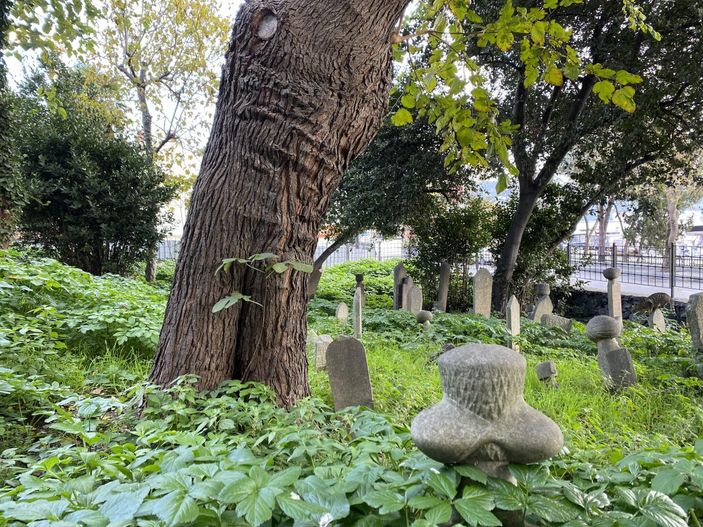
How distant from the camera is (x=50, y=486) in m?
1.26

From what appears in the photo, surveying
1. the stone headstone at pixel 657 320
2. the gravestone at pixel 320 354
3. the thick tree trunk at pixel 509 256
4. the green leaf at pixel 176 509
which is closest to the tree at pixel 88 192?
the gravestone at pixel 320 354

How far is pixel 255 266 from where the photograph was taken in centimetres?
258

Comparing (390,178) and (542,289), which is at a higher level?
(390,178)

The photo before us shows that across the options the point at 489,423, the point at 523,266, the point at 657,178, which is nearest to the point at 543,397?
the point at 489,423

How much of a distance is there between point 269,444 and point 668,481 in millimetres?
1446

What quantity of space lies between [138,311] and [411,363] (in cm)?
280

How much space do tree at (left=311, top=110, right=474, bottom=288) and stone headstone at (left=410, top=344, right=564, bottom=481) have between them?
29.9 ft

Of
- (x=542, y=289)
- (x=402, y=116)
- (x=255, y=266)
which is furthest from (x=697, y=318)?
(x=542, y=289)

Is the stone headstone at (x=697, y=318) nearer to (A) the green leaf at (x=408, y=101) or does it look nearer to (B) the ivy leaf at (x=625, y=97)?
(B) the ivy leaf at (x=625, y=97)

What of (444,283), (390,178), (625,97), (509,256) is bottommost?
(444,283)

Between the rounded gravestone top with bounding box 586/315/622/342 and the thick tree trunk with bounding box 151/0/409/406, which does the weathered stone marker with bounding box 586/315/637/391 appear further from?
the thick tree trunk with bounding box 151/0/409/406

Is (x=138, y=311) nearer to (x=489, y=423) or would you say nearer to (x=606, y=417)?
(x=489, y=423)

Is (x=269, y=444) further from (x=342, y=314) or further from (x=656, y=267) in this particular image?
(x=656, y=267)

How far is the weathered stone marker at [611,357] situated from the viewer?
414 centimetres
